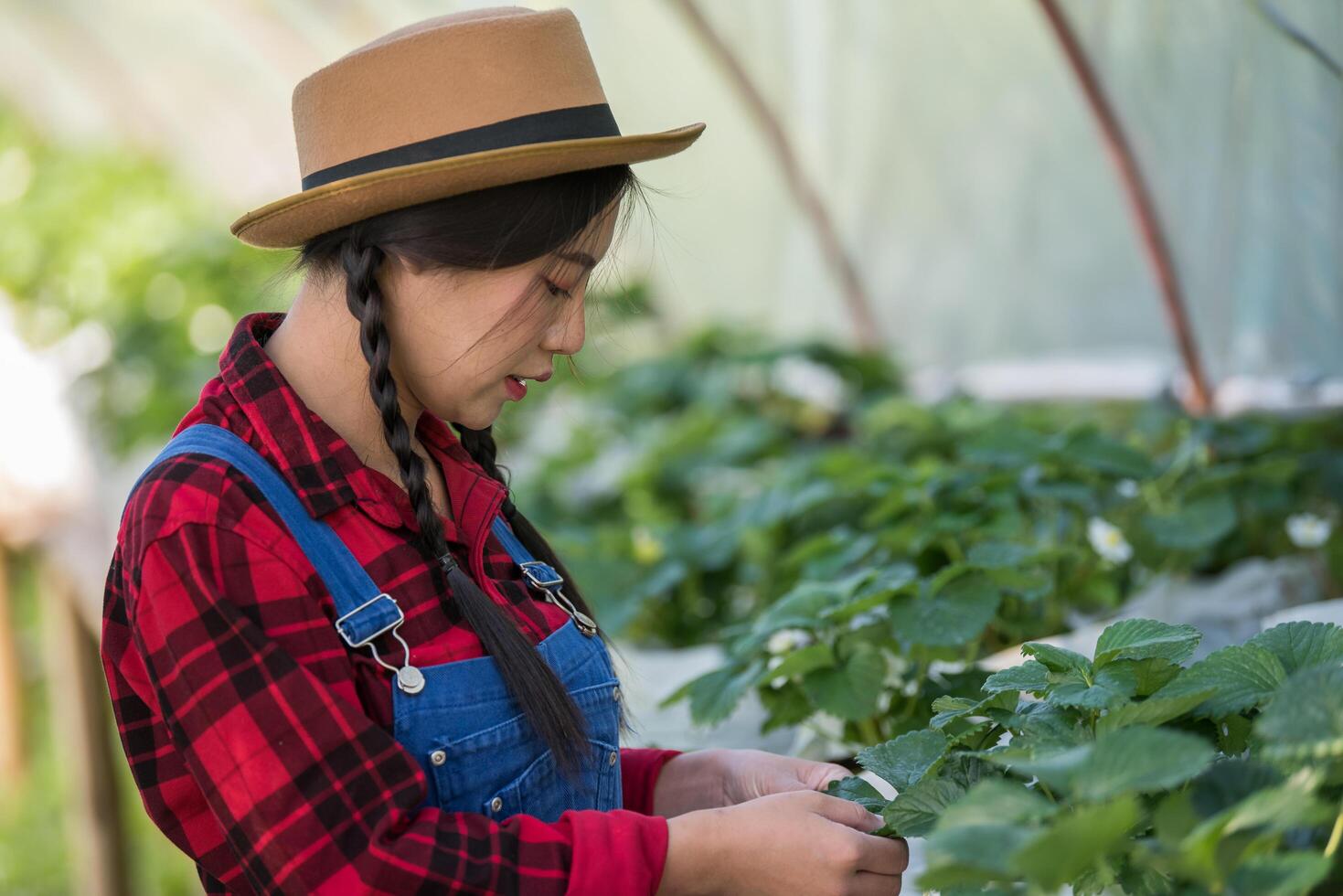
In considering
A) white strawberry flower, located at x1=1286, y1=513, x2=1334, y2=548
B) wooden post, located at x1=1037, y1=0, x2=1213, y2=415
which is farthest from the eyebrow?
wooden post, located at x1=1037, y1=0, x2=1213, y2=415

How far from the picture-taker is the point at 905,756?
46.9 inches

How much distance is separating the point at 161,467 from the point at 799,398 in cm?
321

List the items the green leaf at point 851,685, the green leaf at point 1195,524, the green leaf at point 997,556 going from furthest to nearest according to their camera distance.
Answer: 1. the green leaf at point 1195,524
2. the green leaf at point 997,556
3. the green leaf at point 851,685

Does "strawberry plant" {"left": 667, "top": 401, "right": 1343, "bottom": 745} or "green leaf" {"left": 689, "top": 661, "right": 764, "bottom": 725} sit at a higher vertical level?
"green leaf" {"left": 689, "top": 661, "right": 764, "bottom": 725}

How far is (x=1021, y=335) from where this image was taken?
383 centimetres

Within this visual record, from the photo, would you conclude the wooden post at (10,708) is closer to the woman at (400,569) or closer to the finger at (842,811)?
the woman at (400,569)

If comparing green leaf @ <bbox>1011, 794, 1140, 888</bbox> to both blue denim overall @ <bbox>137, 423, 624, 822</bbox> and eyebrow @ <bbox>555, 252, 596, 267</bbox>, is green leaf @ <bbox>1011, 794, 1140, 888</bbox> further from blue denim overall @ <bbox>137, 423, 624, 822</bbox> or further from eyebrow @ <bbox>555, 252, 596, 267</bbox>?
eyebrow @ <bbox>555, 252, 596, 267</bbox>

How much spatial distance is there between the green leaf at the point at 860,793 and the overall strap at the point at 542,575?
31 cm

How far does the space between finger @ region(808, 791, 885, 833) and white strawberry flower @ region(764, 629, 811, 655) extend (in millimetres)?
558

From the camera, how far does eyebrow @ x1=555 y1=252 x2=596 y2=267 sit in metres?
1.21

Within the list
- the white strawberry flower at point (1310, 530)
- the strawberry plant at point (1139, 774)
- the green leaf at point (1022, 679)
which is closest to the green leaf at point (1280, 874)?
the strawberry plant at point (1139, 774)

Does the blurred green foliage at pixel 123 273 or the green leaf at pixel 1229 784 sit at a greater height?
the blurred green foliage at pixel 123 273

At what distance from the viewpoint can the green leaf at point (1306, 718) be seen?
34.7 inches

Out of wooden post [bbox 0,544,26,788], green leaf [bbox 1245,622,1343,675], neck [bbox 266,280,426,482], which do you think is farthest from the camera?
wooden post [bbox 0,544,26,788]
